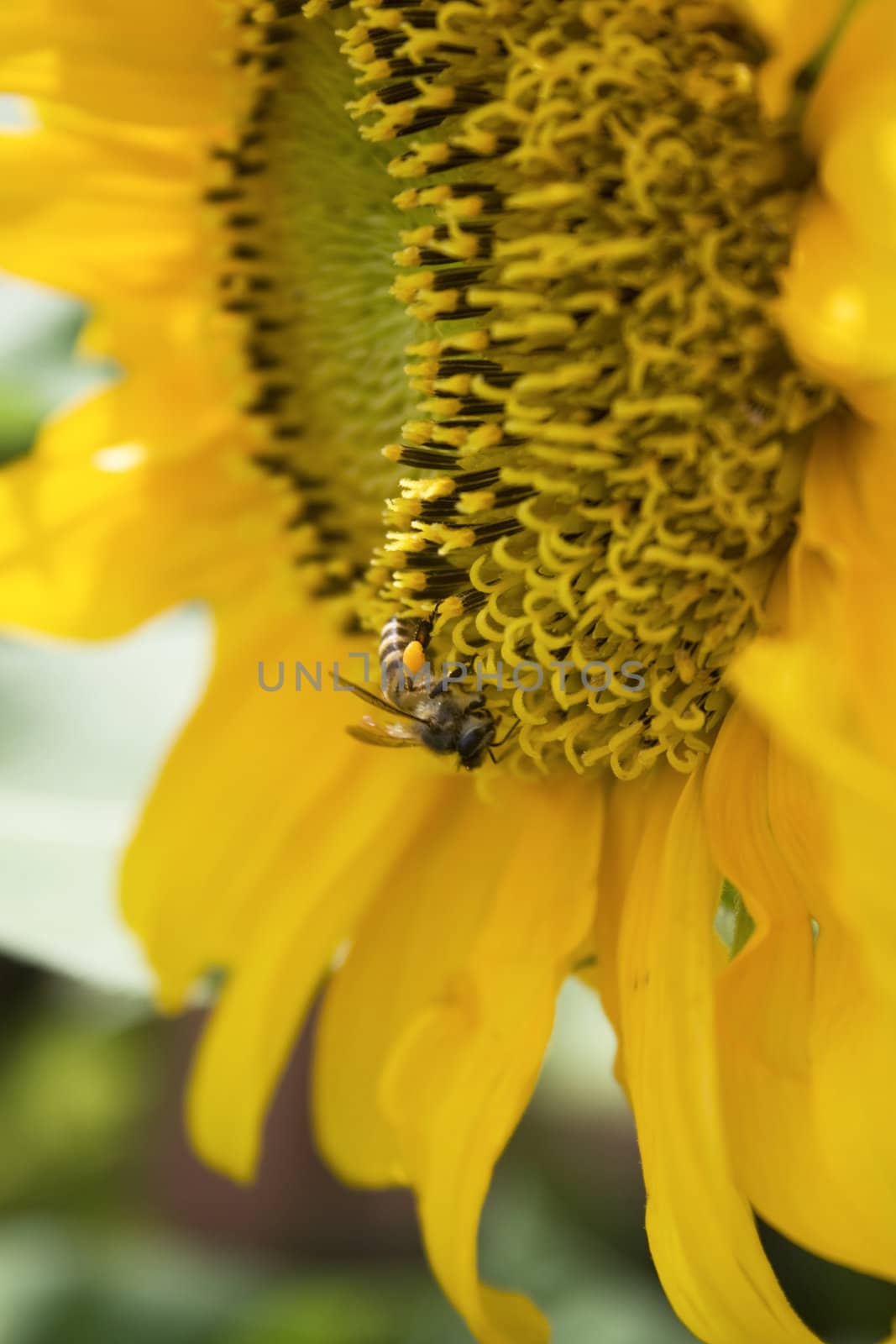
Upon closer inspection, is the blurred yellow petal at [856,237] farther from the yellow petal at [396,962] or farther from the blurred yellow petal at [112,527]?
the blurred yellow petal at [112,527]

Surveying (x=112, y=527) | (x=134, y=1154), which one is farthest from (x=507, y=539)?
(x=134, y=1154)

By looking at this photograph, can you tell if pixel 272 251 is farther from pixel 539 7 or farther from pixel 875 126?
pixel 875 126

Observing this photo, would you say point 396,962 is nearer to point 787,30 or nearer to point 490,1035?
point 490,1035

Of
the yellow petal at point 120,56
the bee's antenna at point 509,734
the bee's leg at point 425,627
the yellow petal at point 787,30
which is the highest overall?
the yellow petal at point 120,56

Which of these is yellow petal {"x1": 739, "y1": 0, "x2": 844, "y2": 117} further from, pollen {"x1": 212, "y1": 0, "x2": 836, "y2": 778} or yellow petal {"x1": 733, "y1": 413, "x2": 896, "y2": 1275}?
yellow petal {"x1": 733, "y1": 413, "x2": 896, "y2": 1275}

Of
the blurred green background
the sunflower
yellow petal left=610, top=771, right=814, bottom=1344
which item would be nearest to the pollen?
the sunflower

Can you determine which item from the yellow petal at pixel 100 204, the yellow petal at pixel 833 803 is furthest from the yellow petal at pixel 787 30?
the yellow petal at pixel 100 204

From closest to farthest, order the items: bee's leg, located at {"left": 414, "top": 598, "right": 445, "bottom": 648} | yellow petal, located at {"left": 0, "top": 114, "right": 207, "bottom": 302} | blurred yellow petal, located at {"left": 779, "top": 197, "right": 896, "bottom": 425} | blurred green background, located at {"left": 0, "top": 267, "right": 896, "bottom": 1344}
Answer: blurred yellow petal, located at {"left": 779, "top": 197, "right": 896, "bottom": 425} < bee's leg, located at {"left": 414, "top": 598, "right": 445, "bottom": 648} < yellow petal, located at {"left": 0, "top": 114, "right": 207, "bottom": 302} < blurred green background, located at {"left": 0, "top": 267, "right": 896, "bottom": 1344}

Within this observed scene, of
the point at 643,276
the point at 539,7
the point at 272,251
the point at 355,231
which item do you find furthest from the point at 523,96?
the point at 272,251
